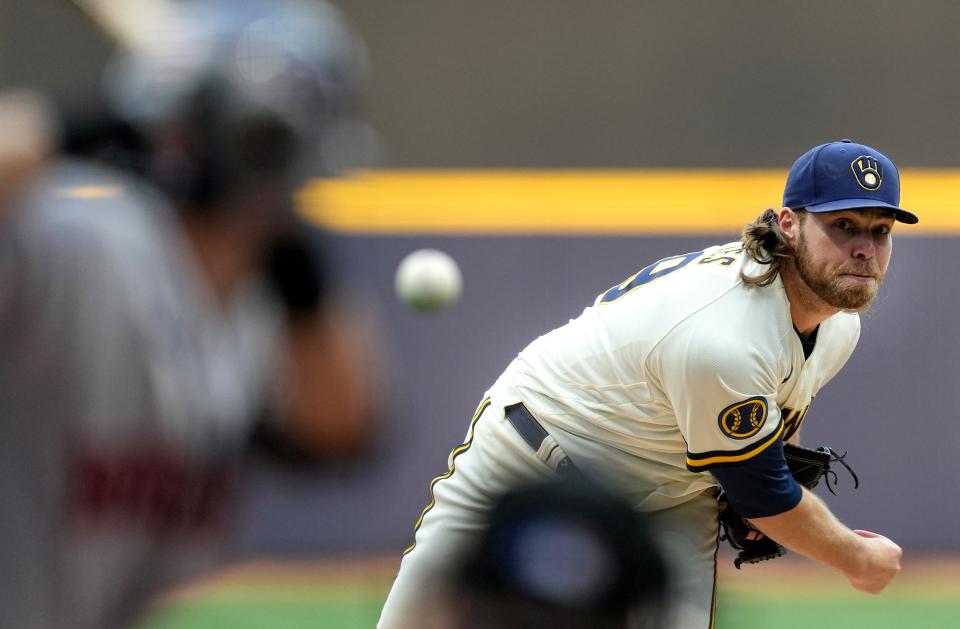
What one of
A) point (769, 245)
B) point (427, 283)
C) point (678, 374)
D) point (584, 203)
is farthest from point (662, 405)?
point (584, 203)

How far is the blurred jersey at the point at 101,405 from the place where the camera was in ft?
5.46

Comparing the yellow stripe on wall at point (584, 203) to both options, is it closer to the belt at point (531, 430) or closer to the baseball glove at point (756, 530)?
the baseball glove at point (756, 530)

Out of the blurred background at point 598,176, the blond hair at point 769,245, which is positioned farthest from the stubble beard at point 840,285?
the blurred background at point 598,176

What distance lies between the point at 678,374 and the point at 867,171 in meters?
0.76

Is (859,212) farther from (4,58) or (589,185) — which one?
(4,58)

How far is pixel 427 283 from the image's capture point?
710 centimetres

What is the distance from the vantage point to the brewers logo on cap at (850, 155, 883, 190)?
3232 mm

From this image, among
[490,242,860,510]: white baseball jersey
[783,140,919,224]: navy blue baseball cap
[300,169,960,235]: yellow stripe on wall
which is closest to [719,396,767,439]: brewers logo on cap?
[490,242,860,510]: white baseball jersey

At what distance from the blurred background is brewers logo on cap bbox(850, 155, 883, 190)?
13.0 feet

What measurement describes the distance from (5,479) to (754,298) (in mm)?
2041

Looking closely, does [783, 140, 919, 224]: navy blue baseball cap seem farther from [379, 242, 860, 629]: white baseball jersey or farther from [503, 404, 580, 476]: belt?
[503, 404, 580, 476]: belt

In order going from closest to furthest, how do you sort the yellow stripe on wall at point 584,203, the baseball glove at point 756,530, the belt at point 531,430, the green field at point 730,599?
the belt at point 531,430 < the baseball glove at point 756,530 < the green field at point 730,599 < the yellow stripe on wall at point 584,203

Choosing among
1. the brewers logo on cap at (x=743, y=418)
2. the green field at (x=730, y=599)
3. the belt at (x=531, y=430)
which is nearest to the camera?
the brewers logo on cap at (x=743, y=418)

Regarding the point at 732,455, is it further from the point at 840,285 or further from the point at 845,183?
the point at 845,183
